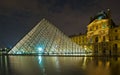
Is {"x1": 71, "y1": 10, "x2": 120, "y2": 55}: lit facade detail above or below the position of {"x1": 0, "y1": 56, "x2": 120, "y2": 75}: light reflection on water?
above

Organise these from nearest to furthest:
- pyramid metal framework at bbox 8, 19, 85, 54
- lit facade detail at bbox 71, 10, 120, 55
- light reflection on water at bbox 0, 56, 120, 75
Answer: light reflection on water at bbox 0, 56, 120, 75 → pyramid metal framework at bbox 8, 19, 85, 54 → lit facade detail at bbox 71, 10, 120, 55

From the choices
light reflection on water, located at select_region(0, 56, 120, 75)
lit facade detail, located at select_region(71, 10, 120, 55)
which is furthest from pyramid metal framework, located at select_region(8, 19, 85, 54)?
light reflection on water, located at select_region(0, 56, 120, 75)

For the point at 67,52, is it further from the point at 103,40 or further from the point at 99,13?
the point at 99,13

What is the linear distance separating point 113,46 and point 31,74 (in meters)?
49.1

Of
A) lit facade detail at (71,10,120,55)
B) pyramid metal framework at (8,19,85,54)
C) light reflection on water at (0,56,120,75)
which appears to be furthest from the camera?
lit facade detail at (71,10,120,55)

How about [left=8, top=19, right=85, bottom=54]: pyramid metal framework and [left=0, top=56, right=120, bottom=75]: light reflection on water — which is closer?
[left=0, top=56, right=120, bottom=75]: light reflection on water

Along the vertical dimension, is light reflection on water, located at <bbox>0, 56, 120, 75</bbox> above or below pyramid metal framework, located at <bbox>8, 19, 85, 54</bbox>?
below

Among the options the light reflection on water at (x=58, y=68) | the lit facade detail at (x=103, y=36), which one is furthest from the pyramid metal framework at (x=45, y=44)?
the light reflection on water at (x=58, y=68)

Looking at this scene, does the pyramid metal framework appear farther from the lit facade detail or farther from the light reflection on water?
the light reflection on water

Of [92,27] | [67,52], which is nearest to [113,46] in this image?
[92,27]

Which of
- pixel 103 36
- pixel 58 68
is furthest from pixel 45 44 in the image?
pixel 58 68

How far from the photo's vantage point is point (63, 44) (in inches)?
1836

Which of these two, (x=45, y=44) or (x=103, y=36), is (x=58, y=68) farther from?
(x=103, y=36)

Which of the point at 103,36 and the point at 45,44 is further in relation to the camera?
the point at 103,36
